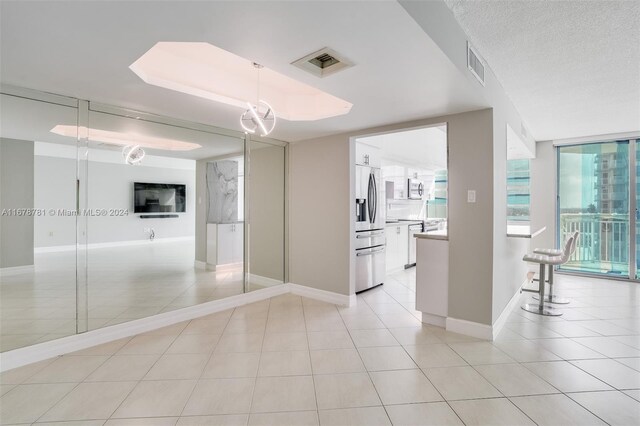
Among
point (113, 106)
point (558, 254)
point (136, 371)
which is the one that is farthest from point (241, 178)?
point (558, 254)

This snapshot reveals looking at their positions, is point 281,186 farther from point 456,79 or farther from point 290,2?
point 290,2

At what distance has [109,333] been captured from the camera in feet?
9.45

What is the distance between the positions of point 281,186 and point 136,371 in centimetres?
293

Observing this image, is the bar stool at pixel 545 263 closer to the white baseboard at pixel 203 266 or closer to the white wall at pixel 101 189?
the white baseboard at pixel 203 266

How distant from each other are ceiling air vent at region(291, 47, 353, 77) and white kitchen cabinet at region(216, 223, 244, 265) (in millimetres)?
2601

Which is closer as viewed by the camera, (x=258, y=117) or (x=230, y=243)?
(x=258, y=117)

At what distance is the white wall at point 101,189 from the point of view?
8.91 ft

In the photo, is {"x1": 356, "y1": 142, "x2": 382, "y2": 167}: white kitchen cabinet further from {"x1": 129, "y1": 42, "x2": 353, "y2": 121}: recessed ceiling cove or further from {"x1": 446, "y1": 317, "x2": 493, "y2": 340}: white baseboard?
{"x1": 446, "y1": 317, "x2": 493, "y2": 340}: white baseboard

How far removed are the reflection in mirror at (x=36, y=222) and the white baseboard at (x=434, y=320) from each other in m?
3.50

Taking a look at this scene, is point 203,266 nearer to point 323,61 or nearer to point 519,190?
point 323,61

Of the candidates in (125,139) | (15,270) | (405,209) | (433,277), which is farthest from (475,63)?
(405,209)

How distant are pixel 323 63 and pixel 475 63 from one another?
1.26 m

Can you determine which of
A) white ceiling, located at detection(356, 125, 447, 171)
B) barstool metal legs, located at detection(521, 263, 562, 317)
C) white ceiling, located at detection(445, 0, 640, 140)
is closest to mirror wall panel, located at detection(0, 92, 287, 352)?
white ceiling, located at detection(356, 125, 447, 171)

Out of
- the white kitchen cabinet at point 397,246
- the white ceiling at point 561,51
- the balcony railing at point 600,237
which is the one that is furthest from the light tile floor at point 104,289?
the balcony railing at point 600,237
